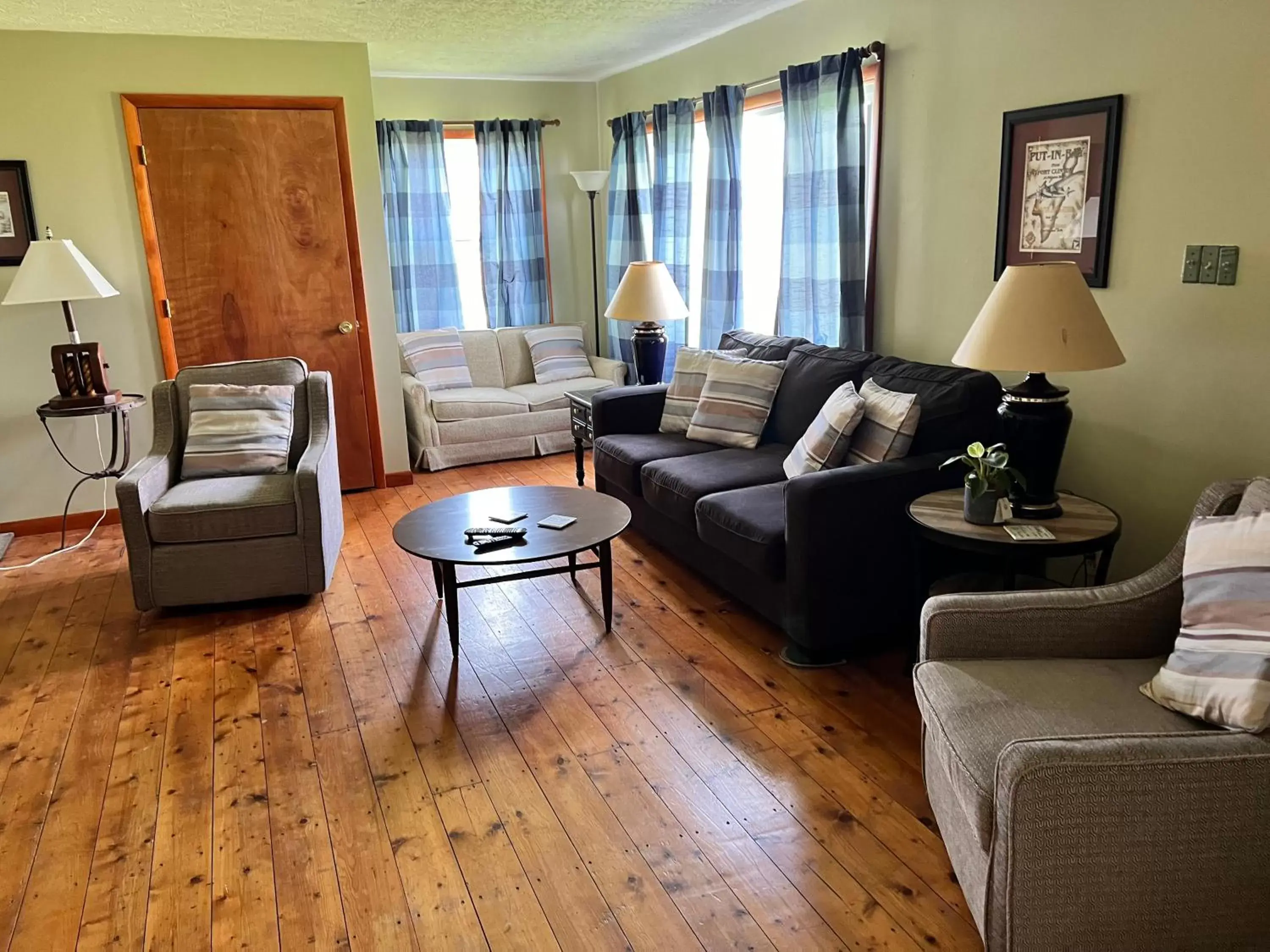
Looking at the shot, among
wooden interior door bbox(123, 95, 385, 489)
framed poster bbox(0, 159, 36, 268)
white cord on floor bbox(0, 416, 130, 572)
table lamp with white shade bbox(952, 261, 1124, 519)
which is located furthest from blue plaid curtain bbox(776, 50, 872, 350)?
framed poster bbox(0, 159, 36, 268)

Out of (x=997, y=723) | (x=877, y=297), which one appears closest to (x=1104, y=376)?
(x=877, y=297)

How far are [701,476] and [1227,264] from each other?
5.93ft

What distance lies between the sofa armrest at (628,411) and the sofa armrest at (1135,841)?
9.75ft

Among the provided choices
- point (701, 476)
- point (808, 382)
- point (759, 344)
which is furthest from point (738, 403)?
point (701, 476)

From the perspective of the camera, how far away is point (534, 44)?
4.98m

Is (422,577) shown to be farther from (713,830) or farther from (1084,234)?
(1084,234)

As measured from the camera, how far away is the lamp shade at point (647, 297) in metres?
4.54

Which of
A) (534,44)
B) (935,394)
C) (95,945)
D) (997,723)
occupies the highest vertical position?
(534,44)

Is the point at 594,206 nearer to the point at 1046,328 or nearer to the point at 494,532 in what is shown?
the point at 494,532

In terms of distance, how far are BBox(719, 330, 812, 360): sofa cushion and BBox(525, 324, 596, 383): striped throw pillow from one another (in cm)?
166

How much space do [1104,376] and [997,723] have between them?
166 cm

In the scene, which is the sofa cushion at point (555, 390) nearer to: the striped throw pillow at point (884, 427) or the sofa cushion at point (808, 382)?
the sofa cushion at point (808, 382)

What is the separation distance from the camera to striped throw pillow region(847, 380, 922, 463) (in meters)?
3.03

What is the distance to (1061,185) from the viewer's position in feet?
A: 9.87
